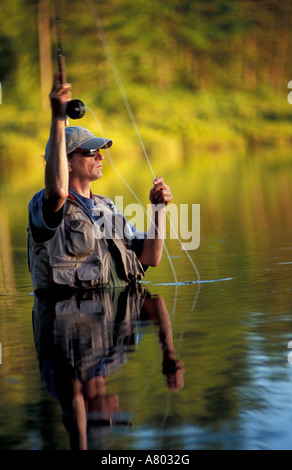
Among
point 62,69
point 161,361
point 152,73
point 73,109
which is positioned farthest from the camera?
point 152,73

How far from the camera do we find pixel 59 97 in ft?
14.5

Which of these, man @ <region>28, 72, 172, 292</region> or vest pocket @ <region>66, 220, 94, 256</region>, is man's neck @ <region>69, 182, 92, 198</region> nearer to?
man @ <region>28, 72, 172, 292</region>

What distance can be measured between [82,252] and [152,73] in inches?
1923

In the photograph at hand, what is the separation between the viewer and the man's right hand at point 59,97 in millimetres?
4422

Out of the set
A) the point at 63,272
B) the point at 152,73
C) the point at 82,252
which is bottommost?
the point at 63,272

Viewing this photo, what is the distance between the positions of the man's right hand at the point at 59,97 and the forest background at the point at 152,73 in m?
26.4

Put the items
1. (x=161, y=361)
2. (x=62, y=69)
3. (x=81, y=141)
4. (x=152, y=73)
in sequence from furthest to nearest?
(x=152, y=73), (x=81, y=141), (x=62, y=69), (x=161, y=361)

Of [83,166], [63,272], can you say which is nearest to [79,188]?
[83,166]

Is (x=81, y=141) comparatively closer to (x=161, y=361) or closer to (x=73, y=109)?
(x=73, y=109)

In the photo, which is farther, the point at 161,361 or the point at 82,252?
the point at 82,252

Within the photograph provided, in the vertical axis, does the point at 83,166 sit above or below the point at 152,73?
below

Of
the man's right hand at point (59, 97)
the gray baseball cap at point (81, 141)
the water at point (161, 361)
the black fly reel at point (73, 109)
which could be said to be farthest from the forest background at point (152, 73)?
the man's right hand at point (59, 97)

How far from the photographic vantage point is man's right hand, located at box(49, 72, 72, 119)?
442 cm

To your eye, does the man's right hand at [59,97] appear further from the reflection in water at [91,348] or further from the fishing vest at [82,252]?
the fishing vest at [82,252]
